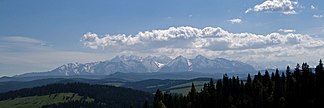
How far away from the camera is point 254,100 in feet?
438

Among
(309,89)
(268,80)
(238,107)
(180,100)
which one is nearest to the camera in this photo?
(309,89)

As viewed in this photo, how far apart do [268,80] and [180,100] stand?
32.9 meters

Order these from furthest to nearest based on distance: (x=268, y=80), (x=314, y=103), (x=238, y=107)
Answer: (x=268, y=80) < (x=238, y=107) < (x=314, y=103)

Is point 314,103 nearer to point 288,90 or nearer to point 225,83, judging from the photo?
point 288,90

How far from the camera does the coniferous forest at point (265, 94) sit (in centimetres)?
12250

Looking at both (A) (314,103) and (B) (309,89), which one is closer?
(A) (314,103)

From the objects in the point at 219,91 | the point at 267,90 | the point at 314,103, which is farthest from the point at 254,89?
the point at 314,103

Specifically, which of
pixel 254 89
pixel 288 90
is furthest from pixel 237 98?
pixel 288 90

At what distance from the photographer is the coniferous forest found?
122 metres

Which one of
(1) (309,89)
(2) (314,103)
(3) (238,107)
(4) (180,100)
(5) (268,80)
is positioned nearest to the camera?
(2) (314,103)

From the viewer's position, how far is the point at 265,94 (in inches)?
5108

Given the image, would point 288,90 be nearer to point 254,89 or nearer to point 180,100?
point 254,89

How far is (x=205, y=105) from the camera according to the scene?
150 meters

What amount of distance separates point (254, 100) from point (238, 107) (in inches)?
210
